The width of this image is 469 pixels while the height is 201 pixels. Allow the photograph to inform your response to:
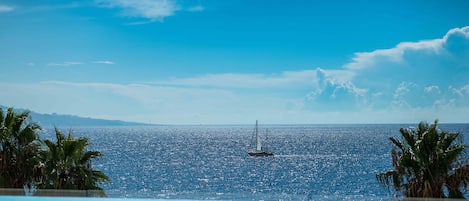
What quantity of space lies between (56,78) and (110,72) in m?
11.4

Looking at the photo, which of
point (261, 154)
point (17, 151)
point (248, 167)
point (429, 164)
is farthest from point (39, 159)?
point (261, 154)

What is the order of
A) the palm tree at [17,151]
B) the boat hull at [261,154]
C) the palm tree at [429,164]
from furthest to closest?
the boat hull at [261,154]
the palm tree at [17,151]
the palm tree at [429,164]

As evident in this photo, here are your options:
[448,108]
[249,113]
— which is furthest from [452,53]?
[249,113]

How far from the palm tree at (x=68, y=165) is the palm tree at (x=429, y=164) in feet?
13.7

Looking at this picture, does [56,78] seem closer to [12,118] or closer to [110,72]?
[110,72]

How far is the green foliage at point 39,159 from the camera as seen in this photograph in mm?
8875

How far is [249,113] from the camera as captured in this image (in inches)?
1852

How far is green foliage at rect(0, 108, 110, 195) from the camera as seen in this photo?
888 centimetres

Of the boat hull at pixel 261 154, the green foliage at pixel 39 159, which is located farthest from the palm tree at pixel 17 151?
the boat hull at pixel 261 154

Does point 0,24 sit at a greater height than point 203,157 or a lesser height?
greater

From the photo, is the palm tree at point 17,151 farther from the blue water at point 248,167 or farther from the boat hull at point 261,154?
the boat hull at point 261,154

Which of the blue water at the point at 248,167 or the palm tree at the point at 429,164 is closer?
the palm tree at the point at 429,164

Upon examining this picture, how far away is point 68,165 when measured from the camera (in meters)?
8.93

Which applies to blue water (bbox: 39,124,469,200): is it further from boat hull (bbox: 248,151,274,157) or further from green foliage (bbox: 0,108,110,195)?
green foliage (bbox: 0,108,110,195)
